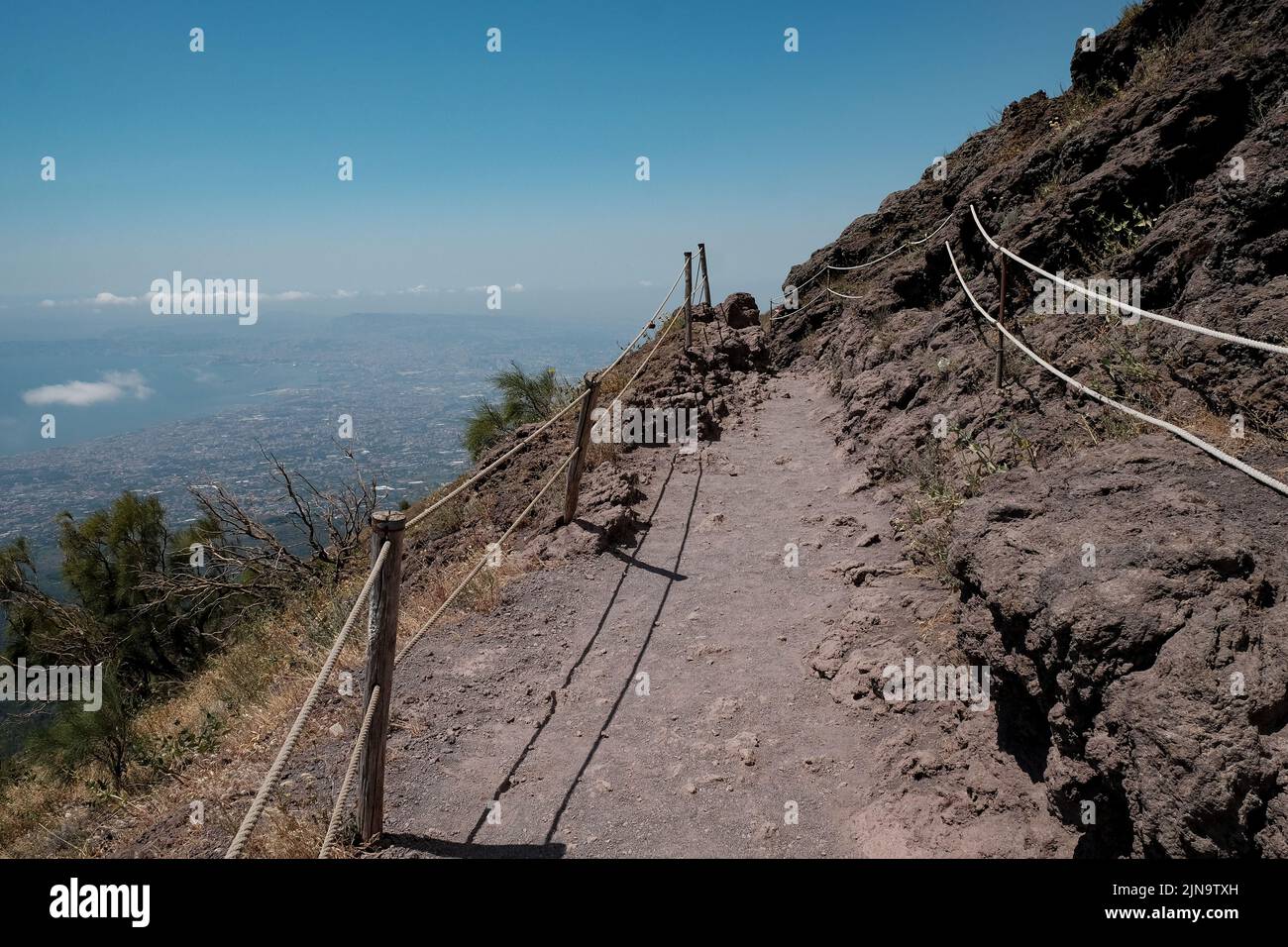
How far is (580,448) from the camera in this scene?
23.7 ft

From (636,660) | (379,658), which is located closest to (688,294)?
(636,660)

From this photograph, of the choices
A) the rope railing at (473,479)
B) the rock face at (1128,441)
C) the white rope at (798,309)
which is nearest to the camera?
the rock face at (1128,441)

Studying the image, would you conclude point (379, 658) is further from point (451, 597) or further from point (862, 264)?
point (862, 264)

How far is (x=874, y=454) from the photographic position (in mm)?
7914

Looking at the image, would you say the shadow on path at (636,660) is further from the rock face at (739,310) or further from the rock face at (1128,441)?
the rock face at (739,310)

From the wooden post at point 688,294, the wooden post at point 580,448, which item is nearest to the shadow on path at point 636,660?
the wooden post at point 580,448

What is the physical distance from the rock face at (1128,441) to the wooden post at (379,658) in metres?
2.94

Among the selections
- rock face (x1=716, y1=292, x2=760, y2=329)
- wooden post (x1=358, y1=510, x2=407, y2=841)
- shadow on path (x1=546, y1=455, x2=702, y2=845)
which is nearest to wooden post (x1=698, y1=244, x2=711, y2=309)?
rock face (x1=716, y1=292, x2=760, y2=329)

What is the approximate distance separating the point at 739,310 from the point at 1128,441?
11.7 meters

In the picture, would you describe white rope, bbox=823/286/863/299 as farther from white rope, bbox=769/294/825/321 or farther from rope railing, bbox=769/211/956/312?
white rope, bbox=769/294/825/321

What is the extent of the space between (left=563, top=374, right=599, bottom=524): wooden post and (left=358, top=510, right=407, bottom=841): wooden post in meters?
3.69

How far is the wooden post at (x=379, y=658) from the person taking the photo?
3465 mm

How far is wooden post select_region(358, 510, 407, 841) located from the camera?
3465mm
